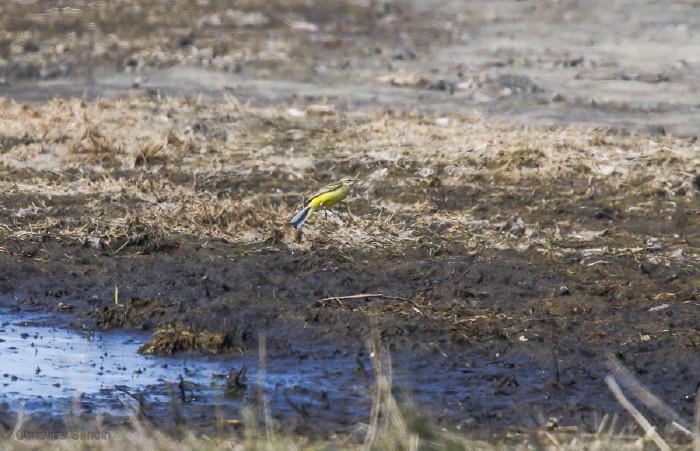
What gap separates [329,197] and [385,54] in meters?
10.2

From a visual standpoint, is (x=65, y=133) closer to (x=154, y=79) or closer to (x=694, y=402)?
(x=154, y=79)

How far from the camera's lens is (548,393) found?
22.9 ft

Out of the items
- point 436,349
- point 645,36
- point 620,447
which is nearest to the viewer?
point 620,447

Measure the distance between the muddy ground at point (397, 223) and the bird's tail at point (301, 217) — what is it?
3.9 inches

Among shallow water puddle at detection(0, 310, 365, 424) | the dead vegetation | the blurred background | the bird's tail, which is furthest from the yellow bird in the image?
the blurred background

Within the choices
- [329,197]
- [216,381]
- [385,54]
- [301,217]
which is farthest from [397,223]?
[385,54]

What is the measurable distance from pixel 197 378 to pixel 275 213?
3153 millimetres

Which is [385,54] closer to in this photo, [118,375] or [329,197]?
[329,197]

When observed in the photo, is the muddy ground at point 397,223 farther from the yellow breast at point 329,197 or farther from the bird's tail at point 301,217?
the yellow breast at point 329,197

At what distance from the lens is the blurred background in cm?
1611

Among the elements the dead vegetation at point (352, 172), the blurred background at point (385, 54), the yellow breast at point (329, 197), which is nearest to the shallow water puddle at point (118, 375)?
the dead vegetation at point (352, 172)

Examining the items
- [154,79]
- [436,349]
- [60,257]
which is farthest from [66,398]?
[154,79]

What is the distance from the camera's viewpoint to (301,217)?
32.5ft

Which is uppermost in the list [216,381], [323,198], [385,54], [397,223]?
[323,198]
